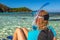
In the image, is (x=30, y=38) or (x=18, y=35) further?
(x=18, y=35)

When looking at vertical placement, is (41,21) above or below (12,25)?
above

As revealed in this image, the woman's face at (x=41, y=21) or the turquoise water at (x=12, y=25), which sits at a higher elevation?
the woman's face at (x=41, y=21)

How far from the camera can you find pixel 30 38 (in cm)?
372

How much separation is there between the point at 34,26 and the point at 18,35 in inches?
21.4

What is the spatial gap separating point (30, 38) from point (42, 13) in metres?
0.44

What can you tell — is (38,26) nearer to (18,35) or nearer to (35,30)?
(35,30)

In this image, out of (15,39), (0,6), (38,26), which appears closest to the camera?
(38,26)

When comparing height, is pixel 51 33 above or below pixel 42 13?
below

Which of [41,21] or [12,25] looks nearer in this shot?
[41,21]

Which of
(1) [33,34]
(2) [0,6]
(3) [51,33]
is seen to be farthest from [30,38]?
(2) [0,6]

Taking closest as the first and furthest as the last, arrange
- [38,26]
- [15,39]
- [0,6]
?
[38,26] → [15,39] → [0,6]

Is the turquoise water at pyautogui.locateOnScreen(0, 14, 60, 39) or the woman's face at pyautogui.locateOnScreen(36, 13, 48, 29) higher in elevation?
the woman's face at pyautogui.locateOnScreen(36, 13, 48, 29)

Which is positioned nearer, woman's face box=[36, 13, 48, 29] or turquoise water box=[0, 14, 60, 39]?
woman's face box=[36, 13, 48, 29]

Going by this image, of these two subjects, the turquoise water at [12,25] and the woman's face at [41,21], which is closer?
the woman's face at [41,21]
